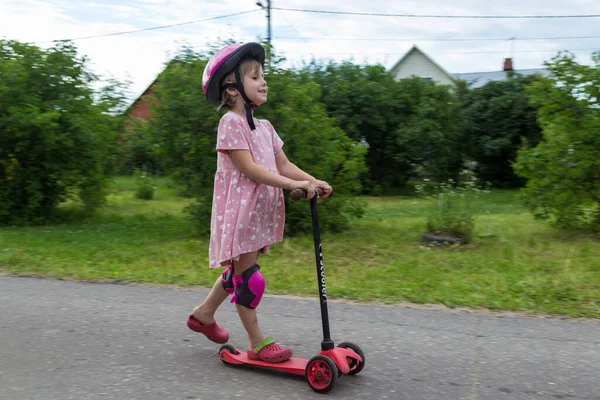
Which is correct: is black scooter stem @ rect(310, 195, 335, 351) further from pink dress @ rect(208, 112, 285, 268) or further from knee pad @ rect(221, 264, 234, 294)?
knee pad @ rect(221, 264, 234, 294)

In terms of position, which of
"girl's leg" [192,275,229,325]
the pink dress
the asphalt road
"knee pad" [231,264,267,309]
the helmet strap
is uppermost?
the helmet strap

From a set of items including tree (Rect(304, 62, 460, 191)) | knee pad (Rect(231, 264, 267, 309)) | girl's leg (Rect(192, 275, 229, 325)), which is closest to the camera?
knee pad (Rect(231, 264, 267, 309))

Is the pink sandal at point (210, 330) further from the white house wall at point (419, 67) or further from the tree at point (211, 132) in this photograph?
the white house wall at point (419, 67)

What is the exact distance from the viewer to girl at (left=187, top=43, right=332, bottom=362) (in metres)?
3.43

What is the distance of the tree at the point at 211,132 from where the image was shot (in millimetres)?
8820

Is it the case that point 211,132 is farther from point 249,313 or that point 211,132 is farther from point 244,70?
point 249,313

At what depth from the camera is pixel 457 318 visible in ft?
15.5

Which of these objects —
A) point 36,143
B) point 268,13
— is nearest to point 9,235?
point 36,143

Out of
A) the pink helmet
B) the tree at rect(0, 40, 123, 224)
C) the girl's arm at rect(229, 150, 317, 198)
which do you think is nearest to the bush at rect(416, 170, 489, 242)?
the girl's arm at rect(229, 150, 317, 198)

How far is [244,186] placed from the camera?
3.49 meters

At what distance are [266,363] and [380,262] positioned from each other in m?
3.95

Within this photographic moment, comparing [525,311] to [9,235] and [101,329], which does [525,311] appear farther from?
[9,235]

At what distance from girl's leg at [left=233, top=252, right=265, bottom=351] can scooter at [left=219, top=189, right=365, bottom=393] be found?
126 mm

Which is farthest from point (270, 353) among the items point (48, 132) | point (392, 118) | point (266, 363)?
point (392, 118)
